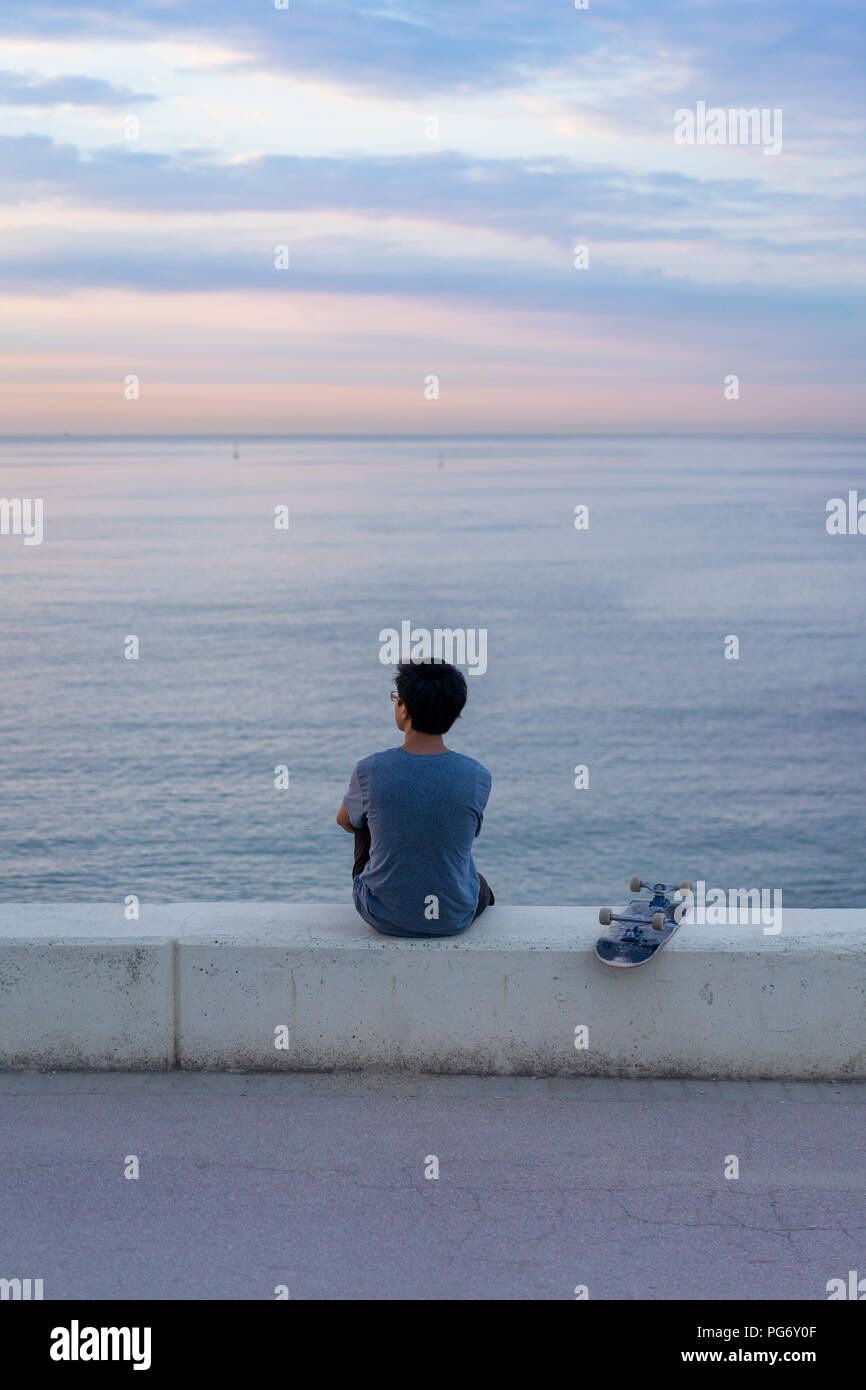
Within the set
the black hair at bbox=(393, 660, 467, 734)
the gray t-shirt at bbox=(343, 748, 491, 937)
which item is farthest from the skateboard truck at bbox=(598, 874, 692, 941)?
the black hair at bbox=(393, 660, 467, 734)

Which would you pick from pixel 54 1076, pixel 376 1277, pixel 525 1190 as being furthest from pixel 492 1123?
pixel 54 1076

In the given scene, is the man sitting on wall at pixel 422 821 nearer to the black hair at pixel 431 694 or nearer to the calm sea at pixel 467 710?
the black hair at pixel 431 694

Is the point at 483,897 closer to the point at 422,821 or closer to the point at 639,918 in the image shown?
the point at 422,821

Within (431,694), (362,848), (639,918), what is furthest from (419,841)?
(639,918)

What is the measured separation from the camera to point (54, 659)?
149 feet

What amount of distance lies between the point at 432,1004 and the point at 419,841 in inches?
24.0

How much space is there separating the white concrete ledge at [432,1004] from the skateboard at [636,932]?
7 cm

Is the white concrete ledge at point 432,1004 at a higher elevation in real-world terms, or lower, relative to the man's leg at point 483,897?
lower

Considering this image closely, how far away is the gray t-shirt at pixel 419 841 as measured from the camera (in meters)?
5.30

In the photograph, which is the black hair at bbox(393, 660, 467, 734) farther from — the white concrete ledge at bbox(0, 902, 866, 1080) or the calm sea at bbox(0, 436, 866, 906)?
the calm sea at bbox(0, 436, 866, 906)

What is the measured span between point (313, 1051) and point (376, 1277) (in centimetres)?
139

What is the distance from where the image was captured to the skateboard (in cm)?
509

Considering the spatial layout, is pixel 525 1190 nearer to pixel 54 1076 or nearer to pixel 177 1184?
pixel 177 1184

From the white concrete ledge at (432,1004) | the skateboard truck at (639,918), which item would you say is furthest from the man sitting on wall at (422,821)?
the skateboard truck at (639,918)
